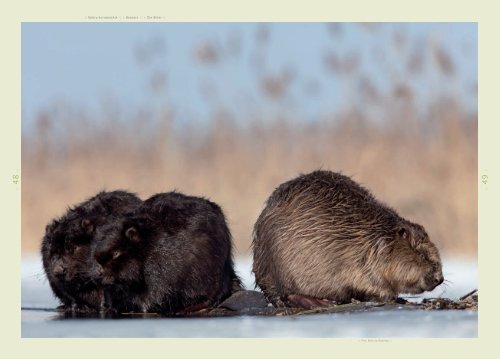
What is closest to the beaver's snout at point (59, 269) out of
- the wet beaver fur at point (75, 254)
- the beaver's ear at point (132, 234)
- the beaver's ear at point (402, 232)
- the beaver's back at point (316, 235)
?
the wet beaver fur at point (75, 254)

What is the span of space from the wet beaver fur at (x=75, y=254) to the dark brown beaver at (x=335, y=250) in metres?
1.25

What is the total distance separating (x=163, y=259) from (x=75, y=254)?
0.72 m

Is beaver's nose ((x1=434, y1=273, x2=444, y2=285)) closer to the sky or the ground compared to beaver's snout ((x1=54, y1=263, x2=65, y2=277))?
closer to the ground

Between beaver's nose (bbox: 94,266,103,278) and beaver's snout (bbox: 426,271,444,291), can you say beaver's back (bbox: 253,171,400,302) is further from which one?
beaver's nose (bbox: 94,266,103,278)

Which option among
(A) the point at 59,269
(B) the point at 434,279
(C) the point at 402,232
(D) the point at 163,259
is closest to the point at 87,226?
(A) the point at 59,269

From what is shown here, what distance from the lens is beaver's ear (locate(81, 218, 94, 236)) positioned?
7.49 meters

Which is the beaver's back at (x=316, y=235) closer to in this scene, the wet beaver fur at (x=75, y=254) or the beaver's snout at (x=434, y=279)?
the beaver's snout at (x=434, y=279)

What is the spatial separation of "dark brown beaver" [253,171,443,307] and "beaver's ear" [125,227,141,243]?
0.87 meters

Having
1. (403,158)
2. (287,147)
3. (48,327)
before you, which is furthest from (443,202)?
(48,327)

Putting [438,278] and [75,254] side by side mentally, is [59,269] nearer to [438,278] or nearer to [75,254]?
[75,254]

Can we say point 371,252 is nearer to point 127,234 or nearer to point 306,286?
point 306,286

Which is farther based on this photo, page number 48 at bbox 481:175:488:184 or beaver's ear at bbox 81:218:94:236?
beaver's ear at bbox 81:218:94:236

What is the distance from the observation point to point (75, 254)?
24.5 ft

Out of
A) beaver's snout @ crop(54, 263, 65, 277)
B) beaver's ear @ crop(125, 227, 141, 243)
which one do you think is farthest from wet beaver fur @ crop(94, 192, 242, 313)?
beaver's snout @ crop(54, 263, 65, 277)
